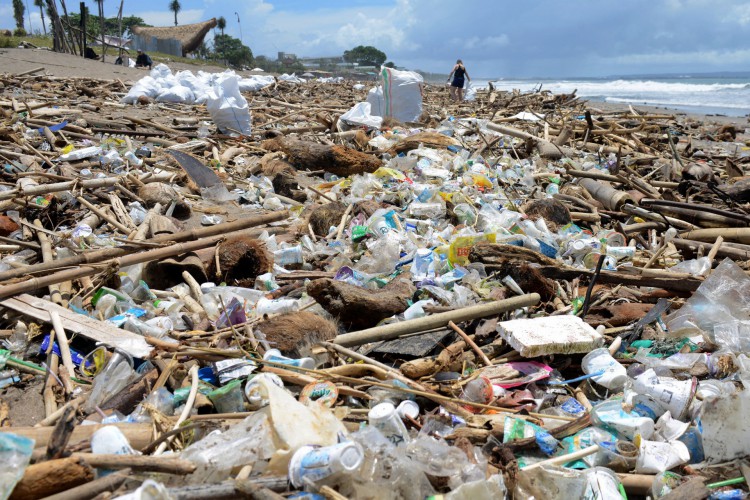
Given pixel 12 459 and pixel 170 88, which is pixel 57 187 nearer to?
pixel 12 459

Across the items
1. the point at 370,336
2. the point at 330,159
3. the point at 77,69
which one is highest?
the point at 77,69

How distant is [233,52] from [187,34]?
42.0 ft

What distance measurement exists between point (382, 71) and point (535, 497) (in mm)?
9247

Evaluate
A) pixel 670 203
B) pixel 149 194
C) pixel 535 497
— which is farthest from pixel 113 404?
pixel 670 203

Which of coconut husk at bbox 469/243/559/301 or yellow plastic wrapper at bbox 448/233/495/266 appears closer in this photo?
coconut husk at bbox 469/243/559/301

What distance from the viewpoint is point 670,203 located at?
5.26 meters

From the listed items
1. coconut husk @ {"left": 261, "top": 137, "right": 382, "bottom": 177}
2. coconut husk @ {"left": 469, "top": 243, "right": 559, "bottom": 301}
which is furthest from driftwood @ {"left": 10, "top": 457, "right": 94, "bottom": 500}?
coconut husk @ {"left": 261, "top": 137, "right": 382, "bottom": 177}

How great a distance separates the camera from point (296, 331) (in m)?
3.08

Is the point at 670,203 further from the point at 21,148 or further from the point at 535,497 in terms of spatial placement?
the point at 21,148

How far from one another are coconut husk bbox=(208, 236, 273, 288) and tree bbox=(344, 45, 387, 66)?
207 ft

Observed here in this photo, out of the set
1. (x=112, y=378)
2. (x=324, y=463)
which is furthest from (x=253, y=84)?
(x=324, y=463)

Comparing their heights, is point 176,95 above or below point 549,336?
above

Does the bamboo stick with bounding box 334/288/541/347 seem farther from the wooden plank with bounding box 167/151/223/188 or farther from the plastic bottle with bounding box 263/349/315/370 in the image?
the wooden plank with bounding box 167/151/223/188

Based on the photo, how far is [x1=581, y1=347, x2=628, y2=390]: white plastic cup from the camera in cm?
285
